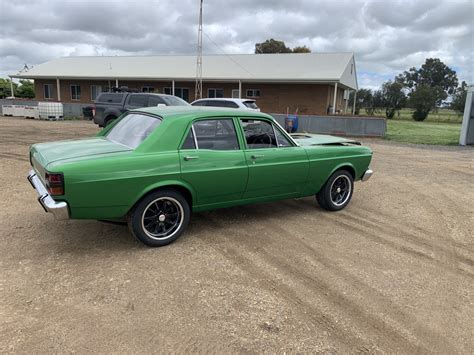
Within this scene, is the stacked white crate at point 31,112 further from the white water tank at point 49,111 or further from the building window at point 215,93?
the building window at point 215,93

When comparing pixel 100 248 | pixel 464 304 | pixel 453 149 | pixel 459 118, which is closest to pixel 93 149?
pixel 100 248

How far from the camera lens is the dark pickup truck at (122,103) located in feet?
44.7

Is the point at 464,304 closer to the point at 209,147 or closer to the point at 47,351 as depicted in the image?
the point at 209,147

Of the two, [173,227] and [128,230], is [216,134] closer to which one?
→ [173,227]

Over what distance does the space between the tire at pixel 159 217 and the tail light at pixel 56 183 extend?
2.54 ft

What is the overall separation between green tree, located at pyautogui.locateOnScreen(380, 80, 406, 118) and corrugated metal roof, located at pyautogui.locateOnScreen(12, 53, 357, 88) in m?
13.5

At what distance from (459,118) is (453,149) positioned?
3285 cm

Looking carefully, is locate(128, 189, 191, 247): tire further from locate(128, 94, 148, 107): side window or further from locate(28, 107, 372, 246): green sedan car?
locate(128, 94, 148, 107): side window

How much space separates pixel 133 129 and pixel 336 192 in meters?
3.26

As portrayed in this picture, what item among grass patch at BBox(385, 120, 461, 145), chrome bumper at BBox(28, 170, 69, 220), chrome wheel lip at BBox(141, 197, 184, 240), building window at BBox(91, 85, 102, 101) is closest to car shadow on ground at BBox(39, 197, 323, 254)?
chrome wheel lip at BBox(141, 197, 184, 240)

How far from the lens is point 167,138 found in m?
4.28

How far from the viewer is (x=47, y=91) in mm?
33719

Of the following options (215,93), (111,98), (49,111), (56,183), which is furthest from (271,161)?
(215,93)

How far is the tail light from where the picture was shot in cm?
365
